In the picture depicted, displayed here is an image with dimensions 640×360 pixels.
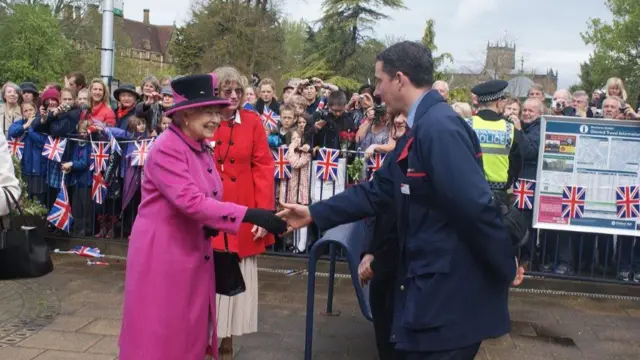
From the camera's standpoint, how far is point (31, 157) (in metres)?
8.98

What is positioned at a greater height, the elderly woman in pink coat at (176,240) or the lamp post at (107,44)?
the lamp post at (107,44)

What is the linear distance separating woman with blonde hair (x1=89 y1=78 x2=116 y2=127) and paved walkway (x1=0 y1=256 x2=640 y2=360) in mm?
2276

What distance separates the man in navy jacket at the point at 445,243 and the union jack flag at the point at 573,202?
17.4 feet

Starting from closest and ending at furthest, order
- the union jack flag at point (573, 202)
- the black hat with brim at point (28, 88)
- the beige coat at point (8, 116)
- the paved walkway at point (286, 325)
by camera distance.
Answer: the paved walkway at point (286, 325), the union jack flag at point (573, 202), the beige coat at point (8, 116), the black hat with brim at point (28, 88)

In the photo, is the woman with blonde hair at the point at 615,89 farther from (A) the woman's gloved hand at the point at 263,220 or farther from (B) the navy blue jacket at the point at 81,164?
(A) the woman's gloved hand at the point at 263,220

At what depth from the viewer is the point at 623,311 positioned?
7.01m

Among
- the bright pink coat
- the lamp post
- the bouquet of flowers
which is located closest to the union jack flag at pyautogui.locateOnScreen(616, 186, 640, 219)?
the bouquet of flowers

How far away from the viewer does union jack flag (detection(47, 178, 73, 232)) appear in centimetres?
878

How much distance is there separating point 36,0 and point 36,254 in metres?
47.3

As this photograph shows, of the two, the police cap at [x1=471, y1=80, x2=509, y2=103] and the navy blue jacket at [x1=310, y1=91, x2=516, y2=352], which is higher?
the police cap at [x1=471, y1=80, x2=509, y2=103]

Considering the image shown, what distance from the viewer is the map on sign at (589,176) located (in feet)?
25.4

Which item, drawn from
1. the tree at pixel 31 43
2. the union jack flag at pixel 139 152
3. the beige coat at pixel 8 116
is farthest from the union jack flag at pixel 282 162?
the tree at pixel 31 43

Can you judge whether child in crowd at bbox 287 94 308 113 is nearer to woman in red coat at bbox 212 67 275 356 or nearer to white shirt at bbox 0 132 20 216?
woman in red coat at bbox 212 67 275 356

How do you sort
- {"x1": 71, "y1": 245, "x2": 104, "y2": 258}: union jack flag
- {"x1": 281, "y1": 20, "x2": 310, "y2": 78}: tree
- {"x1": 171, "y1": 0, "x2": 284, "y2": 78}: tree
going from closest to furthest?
{"x1": 71, "y1": 245, "x2": 104, "y2": 258}: union jack flag → {"x1": 171, "y1": 0, "x2": 284, "y2": 78}: tree → {"x1": 281, "y1": 20, "x2": 310, "y2": 78}: tree
